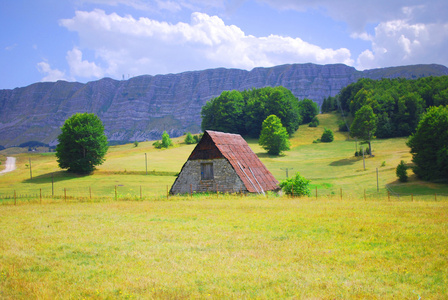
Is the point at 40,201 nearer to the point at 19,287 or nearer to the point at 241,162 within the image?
the point at 241,162

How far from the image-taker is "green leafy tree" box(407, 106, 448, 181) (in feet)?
142

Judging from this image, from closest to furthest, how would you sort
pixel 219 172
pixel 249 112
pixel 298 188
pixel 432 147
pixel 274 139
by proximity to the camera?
1. pixel 298 188
2. pixel 219 172
3. pixel 432 147
4. pixel 274 139
5. pixel 249 112

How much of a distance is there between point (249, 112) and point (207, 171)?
8808cm

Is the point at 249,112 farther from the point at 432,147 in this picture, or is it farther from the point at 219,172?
the point at 219,172

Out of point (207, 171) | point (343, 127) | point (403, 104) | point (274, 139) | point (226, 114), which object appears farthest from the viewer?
point (343, 127)

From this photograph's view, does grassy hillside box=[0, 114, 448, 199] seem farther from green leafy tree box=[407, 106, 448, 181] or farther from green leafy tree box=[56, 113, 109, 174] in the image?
green leafy tree box=[407, 106, 448, 181]

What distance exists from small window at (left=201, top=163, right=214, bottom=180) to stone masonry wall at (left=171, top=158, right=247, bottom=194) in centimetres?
31

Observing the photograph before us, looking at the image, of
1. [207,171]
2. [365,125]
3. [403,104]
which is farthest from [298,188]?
[403,104]

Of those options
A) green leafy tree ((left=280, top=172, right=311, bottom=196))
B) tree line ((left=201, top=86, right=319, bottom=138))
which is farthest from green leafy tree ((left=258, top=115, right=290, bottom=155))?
green leafy tree ((left=280, top=172, right=311, bottom=196))

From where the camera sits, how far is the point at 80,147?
6172cm

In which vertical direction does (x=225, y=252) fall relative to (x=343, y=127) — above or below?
below

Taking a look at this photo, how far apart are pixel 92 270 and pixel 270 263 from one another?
5.15m

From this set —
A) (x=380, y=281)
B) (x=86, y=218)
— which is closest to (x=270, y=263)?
(x=380, y=281)

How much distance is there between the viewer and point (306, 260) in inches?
376
